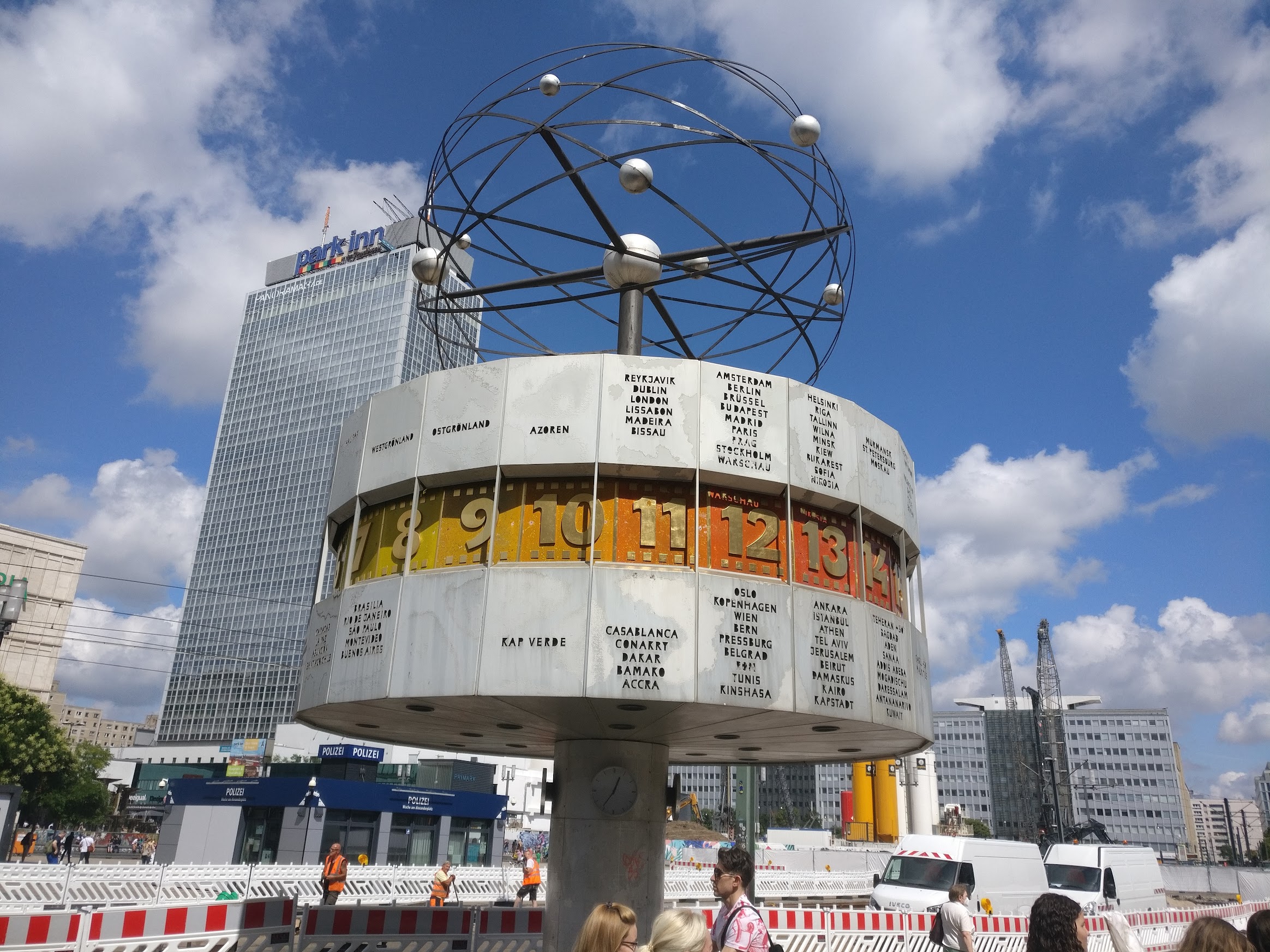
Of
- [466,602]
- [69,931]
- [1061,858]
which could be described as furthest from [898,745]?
[1061,858]

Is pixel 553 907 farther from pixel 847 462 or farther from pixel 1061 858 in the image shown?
pixel 1061 858

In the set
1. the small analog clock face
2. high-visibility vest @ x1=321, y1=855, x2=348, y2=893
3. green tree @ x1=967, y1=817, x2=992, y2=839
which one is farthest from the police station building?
green tree @ x1=967, y1=817, x2=992, y2=839

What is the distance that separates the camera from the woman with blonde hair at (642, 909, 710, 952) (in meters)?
5.27

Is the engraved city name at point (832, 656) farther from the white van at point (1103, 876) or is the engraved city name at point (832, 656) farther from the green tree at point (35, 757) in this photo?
the green tree at point (35, 757)

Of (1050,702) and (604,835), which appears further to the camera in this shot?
(1050,702)

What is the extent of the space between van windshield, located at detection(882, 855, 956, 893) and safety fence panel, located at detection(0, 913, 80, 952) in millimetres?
20175

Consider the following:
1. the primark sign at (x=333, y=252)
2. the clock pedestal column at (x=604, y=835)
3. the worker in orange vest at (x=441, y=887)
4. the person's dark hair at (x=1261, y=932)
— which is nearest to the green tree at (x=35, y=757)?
the worker in orange vest at (x=441, y=887)

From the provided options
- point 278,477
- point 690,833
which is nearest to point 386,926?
point 690,833

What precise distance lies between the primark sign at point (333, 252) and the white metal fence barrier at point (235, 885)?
163369 millimetres

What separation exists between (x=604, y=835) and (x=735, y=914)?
6.47 meters

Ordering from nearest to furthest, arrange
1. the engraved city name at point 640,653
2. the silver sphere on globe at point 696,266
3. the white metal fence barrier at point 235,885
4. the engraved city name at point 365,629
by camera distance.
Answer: the engraved city name at point 640,653 < the engraved city name at point 365,629 < the silver sphere on globe at point 696,266 < the white metal fence barrier at point 235,885

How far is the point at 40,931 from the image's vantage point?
408 inches

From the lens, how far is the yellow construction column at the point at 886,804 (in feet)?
251

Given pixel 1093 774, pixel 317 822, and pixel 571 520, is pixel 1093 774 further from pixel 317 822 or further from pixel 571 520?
pixel 571 520
